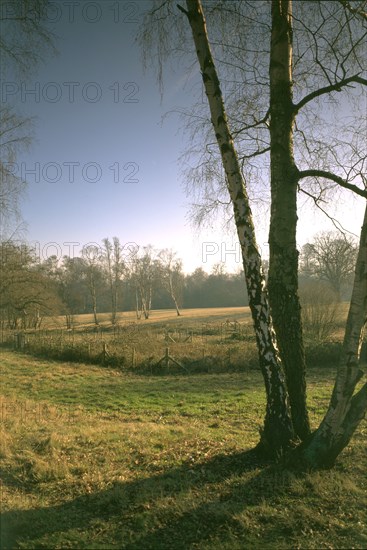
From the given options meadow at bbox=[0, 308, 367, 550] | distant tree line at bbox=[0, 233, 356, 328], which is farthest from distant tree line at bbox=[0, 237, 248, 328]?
meadow at bbox=[0, 308, 367, 550]

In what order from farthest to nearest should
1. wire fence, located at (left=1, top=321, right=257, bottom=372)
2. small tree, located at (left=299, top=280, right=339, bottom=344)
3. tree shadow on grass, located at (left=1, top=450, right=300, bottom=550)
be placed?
1. small tree, located at (left=299, top=280, right=339, bottom=344)
2. wire fence, located at (left=1, top=321, right=257, bottom=372)
3. tree shadow on grass, located at (left=1, top=450, right=300, bottom=550)

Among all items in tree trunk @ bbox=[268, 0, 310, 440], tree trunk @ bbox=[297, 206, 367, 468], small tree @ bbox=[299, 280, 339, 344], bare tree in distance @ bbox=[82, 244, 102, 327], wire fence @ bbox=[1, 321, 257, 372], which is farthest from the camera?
bare tree in distance @ bbox=[82, 244, 102, 327]

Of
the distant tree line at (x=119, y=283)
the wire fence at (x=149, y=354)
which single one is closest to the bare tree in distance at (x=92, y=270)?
the distant tree line at (x=119, y=283)

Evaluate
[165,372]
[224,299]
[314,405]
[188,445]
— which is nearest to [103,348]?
[165,372]

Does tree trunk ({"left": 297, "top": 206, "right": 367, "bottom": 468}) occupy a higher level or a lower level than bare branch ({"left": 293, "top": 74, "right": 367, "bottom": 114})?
lower

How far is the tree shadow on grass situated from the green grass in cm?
1

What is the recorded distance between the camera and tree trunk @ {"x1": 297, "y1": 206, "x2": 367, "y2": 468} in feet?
16.1

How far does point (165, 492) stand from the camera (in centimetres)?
468

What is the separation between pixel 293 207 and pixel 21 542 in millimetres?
5276

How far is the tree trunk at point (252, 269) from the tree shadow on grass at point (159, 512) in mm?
563

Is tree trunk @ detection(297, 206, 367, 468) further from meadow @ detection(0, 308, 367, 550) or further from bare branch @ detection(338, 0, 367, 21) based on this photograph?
bare branch @ detection(338, 0, 367, 21)

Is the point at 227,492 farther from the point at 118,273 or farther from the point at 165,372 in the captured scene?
the point at 118,273

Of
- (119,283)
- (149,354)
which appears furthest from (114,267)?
(149,354)

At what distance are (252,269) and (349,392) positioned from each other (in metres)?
2.00
